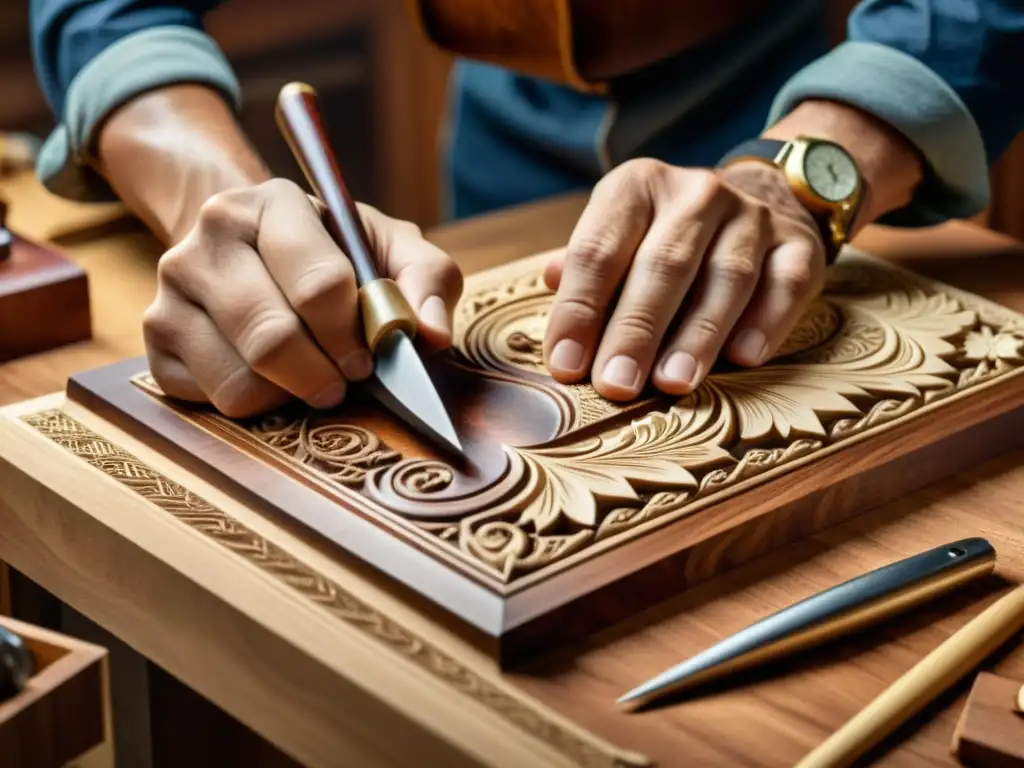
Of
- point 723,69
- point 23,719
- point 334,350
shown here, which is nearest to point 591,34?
point 723,69

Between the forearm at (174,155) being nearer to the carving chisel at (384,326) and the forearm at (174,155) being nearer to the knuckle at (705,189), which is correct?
the carving chisel at (384,326)

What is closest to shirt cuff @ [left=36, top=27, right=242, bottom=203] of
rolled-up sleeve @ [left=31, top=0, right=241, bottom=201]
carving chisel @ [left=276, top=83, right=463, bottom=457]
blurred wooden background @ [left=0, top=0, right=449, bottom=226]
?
rolled-up sleeve @ [left=31, top=0, right=241, bottom=201]

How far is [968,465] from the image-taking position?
87cm

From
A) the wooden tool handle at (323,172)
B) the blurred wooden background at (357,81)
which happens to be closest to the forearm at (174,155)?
the wooden tool handle at (323,172)

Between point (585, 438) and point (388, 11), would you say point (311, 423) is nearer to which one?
point (585, 438)

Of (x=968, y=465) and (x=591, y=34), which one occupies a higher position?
(x=591, y=34)

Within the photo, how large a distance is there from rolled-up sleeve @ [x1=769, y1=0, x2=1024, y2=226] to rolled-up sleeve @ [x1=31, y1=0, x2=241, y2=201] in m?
0.54

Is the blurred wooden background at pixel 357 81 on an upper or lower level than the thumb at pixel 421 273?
lower

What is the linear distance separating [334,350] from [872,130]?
1.82 ft

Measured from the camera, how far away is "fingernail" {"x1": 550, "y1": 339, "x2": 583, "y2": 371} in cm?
86

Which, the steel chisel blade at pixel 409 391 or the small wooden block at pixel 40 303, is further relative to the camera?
the small wooden block at pixel 40 303

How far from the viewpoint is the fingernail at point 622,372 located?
32.9 inches

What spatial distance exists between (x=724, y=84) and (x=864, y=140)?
274mm

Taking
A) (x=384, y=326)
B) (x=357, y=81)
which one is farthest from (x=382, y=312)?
(x=357, y=81)
